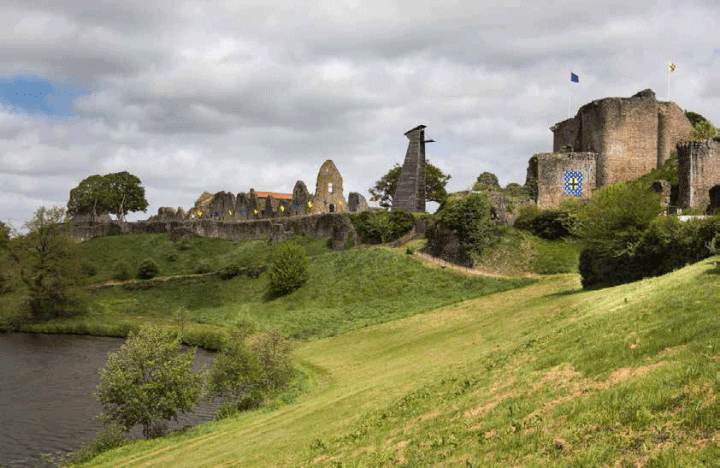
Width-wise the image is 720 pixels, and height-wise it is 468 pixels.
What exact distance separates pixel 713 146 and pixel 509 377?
41.8 meters

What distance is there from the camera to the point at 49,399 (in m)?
36.2

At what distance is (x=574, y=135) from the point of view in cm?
6700

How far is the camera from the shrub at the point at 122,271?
3093 inches

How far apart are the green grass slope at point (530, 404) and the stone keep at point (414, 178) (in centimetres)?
4032

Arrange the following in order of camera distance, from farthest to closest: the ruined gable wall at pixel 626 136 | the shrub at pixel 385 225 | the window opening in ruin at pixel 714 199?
1. the shrub at pixel 385 225
2. the ruined gable wall at pixel 626 136
3. the window opening in ruin at pixel 714 199

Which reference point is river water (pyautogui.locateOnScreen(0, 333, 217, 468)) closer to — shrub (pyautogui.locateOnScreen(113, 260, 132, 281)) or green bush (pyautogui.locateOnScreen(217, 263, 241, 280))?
green bush (pyautogui.locateOnScreen(217, 263, 241, 280))

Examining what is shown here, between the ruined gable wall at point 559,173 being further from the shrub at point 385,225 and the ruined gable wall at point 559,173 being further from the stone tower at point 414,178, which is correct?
the stone tower at point 414,178

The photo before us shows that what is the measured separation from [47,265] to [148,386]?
43375mm

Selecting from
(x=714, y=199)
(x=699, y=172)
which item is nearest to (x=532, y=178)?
(x=699, y=172)

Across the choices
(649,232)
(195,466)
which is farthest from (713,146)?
(195,466)

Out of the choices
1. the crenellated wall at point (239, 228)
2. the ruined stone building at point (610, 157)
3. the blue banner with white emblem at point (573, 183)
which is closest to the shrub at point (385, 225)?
the crenellated wall at point (239, 228)

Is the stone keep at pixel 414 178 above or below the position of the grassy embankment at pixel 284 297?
above

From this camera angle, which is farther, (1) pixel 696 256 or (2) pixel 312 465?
(1) pixel 696 256

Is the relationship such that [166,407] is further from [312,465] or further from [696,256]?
[696,256]
